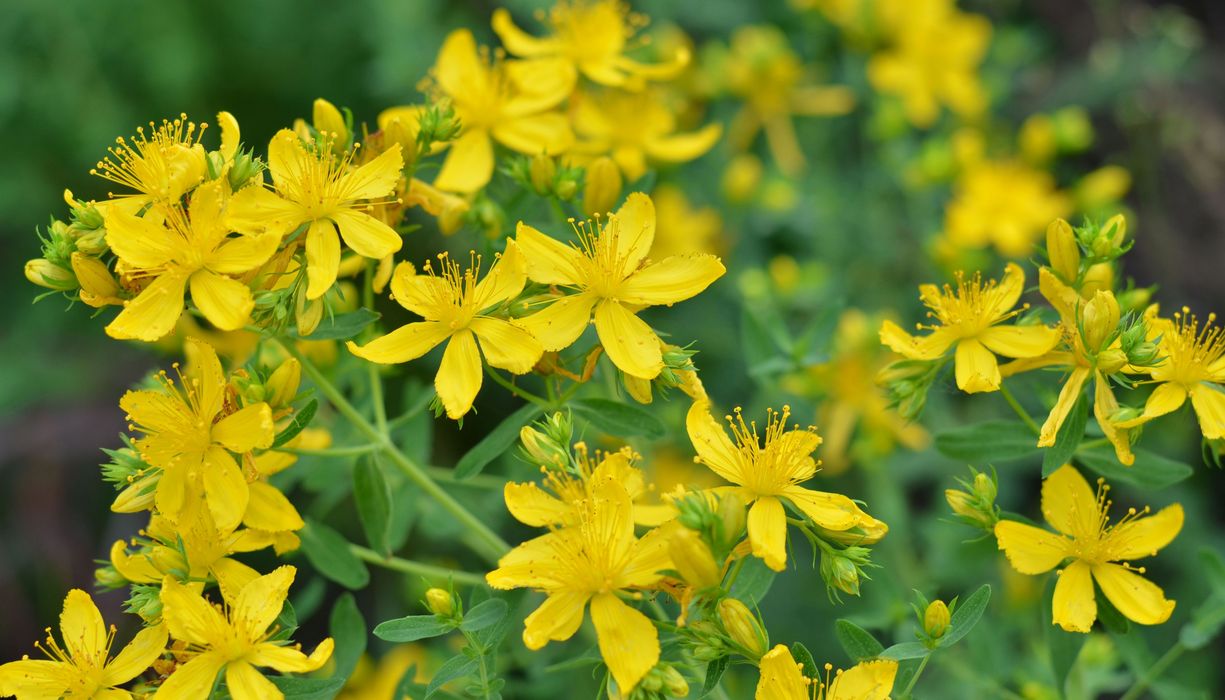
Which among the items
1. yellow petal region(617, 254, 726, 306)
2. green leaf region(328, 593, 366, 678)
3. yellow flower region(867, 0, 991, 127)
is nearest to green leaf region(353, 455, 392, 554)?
green leaf region(328, 593, 366, 678)

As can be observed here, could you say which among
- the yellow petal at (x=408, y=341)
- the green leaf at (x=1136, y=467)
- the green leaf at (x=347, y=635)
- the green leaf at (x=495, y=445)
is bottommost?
the green leaf at (x=1136, y=467)

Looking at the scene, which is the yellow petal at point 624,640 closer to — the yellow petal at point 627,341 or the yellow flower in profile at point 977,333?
the yellow petal at point 627,341

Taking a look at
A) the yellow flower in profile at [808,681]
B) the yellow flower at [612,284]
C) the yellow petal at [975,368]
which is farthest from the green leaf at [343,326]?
the yellow petal at [975,368]

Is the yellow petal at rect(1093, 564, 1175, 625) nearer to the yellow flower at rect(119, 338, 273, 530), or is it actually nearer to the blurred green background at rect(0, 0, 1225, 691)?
the yellow flower at rect(119, 338, 273, 530)

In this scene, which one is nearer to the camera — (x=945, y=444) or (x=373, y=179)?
(x=373, y=179)

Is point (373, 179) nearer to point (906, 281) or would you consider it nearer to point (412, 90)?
point (412, 90)

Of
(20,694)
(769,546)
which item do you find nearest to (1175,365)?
(769,546)
